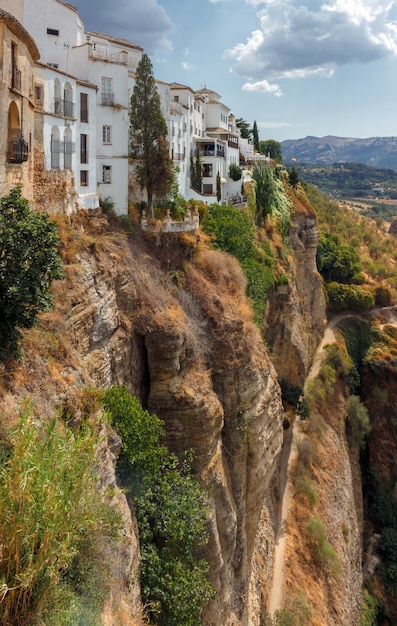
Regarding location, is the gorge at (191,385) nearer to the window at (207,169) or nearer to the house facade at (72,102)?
the house facade at (72,102)

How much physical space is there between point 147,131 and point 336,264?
35086 mm

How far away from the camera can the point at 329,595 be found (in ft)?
108

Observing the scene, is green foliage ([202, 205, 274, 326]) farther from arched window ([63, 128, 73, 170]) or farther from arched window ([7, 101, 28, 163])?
arched window ([7, 101, 28, 163])

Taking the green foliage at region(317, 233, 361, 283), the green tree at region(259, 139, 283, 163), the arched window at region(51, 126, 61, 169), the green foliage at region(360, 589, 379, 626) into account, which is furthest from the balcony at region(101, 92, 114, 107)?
the green tree at region(259, 139, 283, 163)

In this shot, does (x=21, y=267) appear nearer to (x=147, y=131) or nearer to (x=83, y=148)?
(x=83, y=148)

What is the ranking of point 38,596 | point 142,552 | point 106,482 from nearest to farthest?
point 38,596 → point 106,482 → point 142,552

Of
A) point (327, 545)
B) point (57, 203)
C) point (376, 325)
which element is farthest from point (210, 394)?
point (376, 325)

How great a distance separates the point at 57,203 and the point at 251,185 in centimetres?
3059

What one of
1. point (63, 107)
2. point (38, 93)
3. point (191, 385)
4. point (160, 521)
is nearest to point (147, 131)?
point (63, 107)

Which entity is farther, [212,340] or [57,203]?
[212,340]

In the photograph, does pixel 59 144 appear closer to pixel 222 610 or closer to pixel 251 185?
pixel 222 610

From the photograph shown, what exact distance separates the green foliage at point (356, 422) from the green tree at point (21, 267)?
38372mm

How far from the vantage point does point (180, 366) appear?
21156mm

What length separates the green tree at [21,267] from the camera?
1191 centimetres
